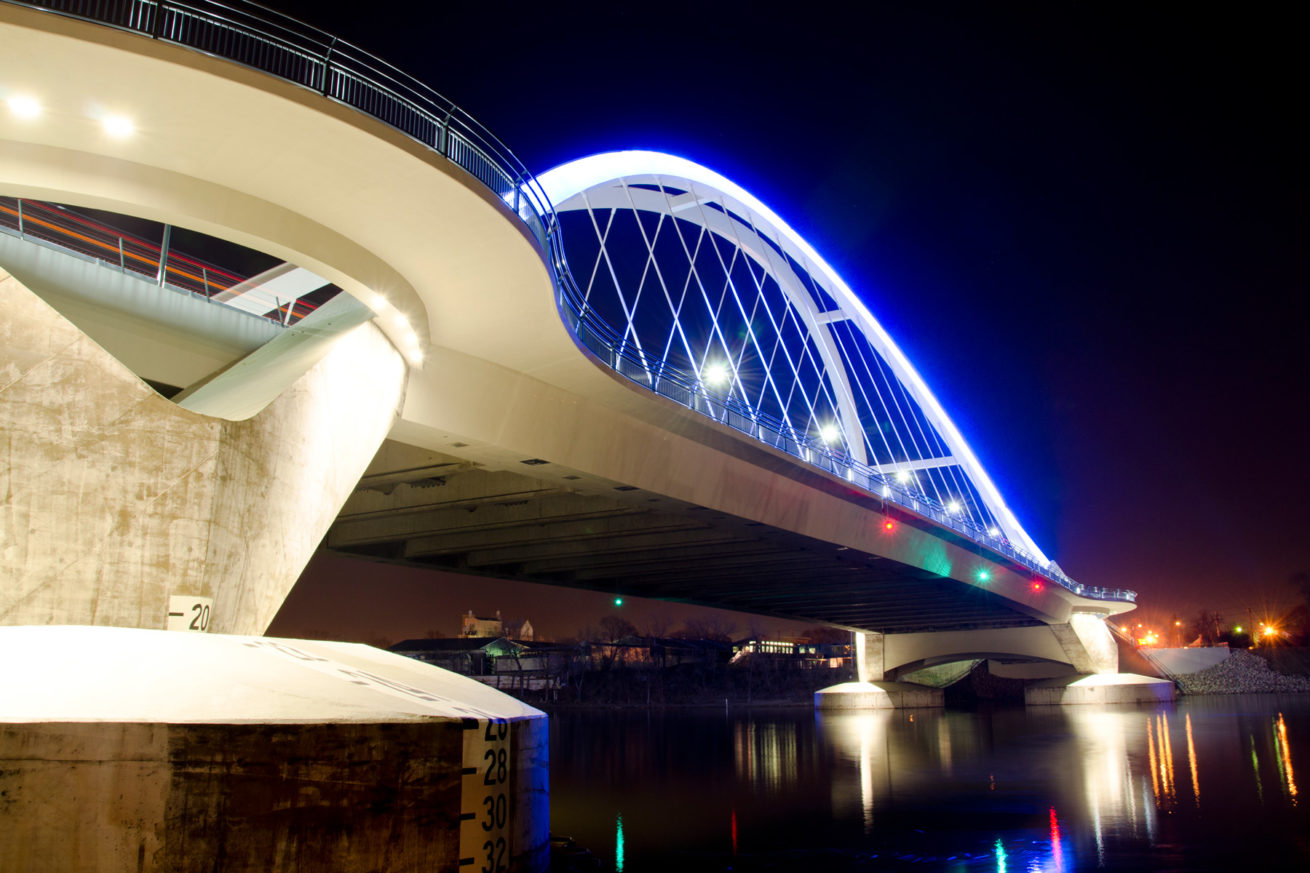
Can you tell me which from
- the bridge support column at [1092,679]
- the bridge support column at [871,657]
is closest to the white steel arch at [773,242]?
the bridge support column at [1092,679]

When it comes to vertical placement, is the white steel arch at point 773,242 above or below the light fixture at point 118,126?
above

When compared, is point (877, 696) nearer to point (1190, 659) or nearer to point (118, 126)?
point (1190, 659)

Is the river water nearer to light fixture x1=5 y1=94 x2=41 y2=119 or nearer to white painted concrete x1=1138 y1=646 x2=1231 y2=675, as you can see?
light fixture x1=5 y1=94 x2=41 y2=119

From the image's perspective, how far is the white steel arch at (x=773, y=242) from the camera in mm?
29109

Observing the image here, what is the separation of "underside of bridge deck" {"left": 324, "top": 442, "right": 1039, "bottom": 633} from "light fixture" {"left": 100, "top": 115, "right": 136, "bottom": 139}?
418 inches

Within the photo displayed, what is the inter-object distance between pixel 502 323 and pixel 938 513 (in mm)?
26539

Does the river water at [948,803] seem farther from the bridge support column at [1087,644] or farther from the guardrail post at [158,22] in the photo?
the bridge support column at [1087,644]

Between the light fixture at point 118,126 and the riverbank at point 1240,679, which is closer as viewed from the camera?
the light fixture at point 118,126

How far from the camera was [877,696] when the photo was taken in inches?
2709

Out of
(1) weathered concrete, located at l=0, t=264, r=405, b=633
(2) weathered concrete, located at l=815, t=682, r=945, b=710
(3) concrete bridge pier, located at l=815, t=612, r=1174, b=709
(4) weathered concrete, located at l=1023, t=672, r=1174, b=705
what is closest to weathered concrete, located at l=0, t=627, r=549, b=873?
(1) weathered concrete, located at l=0, t=264, r=405, b=633

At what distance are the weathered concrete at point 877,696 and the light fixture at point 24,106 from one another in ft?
213

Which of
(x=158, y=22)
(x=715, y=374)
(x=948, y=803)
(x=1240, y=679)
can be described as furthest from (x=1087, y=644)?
(x=158, y=22)

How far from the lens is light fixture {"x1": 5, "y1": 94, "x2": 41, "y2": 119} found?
9.91 meters

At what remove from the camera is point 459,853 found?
29.2 feet
